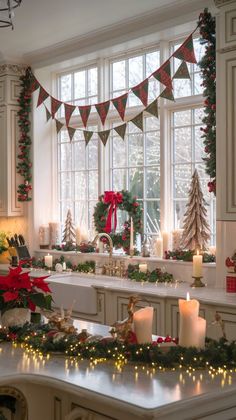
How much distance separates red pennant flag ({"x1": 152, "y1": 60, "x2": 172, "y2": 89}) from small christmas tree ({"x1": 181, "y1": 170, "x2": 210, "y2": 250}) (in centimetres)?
86

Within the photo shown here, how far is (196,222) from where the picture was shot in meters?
5.14

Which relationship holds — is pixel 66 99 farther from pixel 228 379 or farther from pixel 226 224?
pixel 228 379

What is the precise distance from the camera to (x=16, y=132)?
690cm

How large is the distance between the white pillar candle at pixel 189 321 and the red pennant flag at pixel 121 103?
11.4 ft

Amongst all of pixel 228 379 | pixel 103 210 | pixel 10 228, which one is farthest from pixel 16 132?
pixel 228 379

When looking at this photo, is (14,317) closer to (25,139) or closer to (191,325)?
(191,325)

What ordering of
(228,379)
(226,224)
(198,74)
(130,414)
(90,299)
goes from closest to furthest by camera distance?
(130,414) < (228,379) < (226,224) < (90,299) < (198,74)

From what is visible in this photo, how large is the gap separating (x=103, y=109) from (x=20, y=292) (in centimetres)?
327

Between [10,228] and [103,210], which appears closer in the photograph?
[103,210]

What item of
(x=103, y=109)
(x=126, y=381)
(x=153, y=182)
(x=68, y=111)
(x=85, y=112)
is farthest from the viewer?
(x=68, y=111)

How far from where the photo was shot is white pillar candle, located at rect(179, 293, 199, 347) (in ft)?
8.14

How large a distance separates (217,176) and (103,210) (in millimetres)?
1697

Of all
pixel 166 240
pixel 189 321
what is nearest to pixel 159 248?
pixel 166 240

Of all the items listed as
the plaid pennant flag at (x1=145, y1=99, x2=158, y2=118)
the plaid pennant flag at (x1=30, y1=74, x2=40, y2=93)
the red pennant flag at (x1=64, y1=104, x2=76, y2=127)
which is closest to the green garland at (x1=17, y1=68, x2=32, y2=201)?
the plaid pennant flag at (x1=30, y1=74, x2=40, y2=93)
